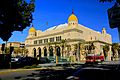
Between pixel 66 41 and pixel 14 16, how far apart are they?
59152 millimetres

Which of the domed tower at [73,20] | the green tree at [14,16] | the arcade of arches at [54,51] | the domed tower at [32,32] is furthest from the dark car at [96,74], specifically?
the domed tower at [32,32]

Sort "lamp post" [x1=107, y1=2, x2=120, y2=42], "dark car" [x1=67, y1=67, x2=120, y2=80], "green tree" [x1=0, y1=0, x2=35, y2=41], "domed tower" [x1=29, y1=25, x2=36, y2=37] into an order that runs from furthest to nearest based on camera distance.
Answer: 1. "domed tower" [x1=29, y1=25, x2=36, y2=37]
2. "green tree" [x1=0, y1=0, x2=35, y2=41]
3. "dark car" [x1=67, y1=67, x2=120, y2=80]
4. "lamp post" [x1=107, y1=2, x2=120, y2=42]

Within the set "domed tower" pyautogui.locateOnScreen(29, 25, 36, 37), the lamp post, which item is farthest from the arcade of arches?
the lamp post

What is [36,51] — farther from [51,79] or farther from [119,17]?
[119,17]

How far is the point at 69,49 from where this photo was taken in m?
87.1

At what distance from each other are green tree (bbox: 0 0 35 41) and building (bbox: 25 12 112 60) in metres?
49.8

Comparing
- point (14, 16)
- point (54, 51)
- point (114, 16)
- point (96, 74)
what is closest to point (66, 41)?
point (54, 51)

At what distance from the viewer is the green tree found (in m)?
29.3

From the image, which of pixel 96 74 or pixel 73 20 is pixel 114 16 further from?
pixel 73 20

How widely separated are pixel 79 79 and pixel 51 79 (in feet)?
29.8

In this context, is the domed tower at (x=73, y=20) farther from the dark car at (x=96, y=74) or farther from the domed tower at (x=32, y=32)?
the dark car at (x=96, y=74)

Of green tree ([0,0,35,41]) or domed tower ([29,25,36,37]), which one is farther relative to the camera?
domed tower ([29,25,36,37])

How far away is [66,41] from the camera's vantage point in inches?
3533

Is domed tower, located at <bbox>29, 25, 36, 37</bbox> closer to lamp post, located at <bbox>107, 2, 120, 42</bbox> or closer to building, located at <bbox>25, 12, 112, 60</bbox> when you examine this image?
building, located at <bbox>25, 12, 112, 60</bbox>
